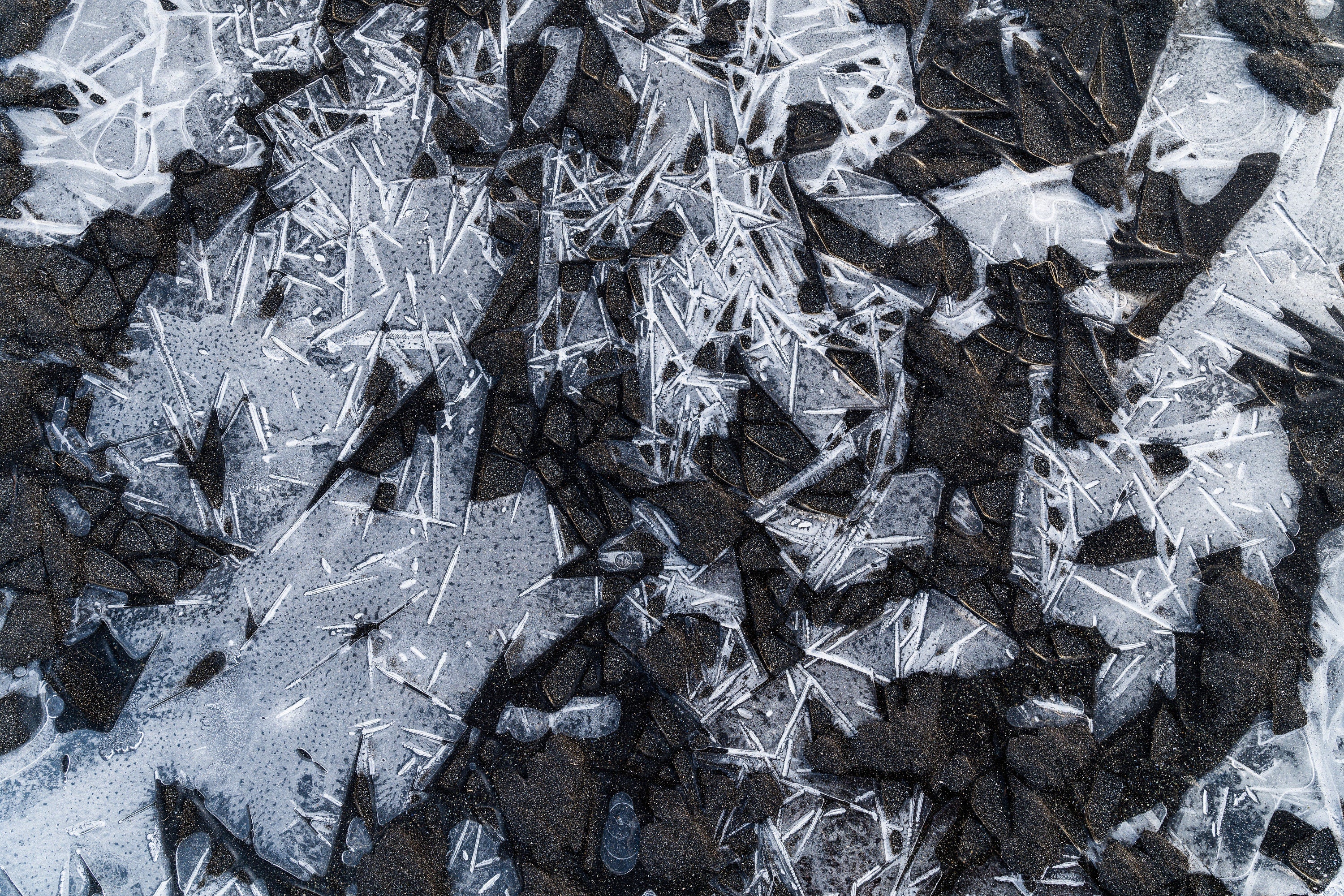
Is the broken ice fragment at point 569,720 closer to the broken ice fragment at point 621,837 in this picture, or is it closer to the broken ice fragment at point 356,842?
the broken ice fragment at point 621,837

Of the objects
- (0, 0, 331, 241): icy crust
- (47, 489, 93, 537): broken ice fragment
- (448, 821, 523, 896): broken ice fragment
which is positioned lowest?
(448, 821, 523, 896): broken ice fragment

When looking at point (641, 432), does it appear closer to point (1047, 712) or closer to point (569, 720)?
point (569, 720)

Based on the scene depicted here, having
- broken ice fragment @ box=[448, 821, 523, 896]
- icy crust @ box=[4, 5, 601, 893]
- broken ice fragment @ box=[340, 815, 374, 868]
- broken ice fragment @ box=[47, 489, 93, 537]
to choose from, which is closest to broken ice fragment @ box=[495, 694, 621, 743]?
icy crust @ box=[4, 5, 601, 893]

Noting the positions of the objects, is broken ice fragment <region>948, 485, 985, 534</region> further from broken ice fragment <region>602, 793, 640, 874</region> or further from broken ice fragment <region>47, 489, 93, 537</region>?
broken ice fragment <region>47, 489, 93, 537</region>

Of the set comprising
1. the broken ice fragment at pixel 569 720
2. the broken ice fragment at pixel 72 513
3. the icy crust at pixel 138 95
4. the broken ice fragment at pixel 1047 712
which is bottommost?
the broken ice fragment at pixel 569 720

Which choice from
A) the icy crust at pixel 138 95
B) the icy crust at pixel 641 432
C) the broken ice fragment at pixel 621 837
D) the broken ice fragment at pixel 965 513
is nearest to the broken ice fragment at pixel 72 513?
the icy crust at pixel 641 432

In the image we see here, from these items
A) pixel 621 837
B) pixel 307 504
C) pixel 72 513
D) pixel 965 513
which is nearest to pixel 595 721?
pixel 621 837

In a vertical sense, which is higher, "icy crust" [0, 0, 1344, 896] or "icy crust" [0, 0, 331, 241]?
"icy crust" [0, 0, 331, 241]
